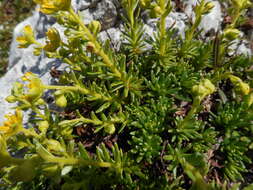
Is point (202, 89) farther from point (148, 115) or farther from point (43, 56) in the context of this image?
point (43, 56)

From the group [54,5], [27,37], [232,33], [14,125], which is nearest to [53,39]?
[27,37]

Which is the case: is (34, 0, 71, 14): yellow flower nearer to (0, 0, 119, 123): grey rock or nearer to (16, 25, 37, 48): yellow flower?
(16, 25, 37, 48): yellow flower

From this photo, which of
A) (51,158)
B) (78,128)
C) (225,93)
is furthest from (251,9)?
(51,158)

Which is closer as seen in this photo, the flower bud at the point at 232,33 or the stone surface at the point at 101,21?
the flower bud at the point at 232,33

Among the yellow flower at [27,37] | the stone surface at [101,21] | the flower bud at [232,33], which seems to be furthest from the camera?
the stone surface at [101,21]

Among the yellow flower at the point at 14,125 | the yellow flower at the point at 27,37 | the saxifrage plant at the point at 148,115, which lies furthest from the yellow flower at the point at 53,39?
the yellow flower at the point at 14,125

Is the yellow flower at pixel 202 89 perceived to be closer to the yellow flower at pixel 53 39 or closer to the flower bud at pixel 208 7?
the flower bud at pixel 208 7

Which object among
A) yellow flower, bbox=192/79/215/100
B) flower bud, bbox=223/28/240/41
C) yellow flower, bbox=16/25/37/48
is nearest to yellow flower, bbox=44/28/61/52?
yellow flower, bbox=16/25/37/48

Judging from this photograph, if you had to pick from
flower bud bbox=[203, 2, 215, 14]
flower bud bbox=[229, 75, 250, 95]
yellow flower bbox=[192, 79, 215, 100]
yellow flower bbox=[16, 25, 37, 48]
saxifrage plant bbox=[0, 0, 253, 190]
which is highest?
flower bud bbox=[203, 2, 215, 14]

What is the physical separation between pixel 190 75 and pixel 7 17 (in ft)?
12.9

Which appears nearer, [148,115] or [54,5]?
[54,5]

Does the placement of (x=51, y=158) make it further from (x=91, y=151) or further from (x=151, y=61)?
(x=151, y=61)

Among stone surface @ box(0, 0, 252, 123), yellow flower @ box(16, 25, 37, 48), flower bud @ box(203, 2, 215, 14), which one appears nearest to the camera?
flower bud @ box(203, 2, 215, 14)

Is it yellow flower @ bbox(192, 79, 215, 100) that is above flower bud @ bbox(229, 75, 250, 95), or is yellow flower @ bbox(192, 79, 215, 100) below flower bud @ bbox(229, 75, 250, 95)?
above
